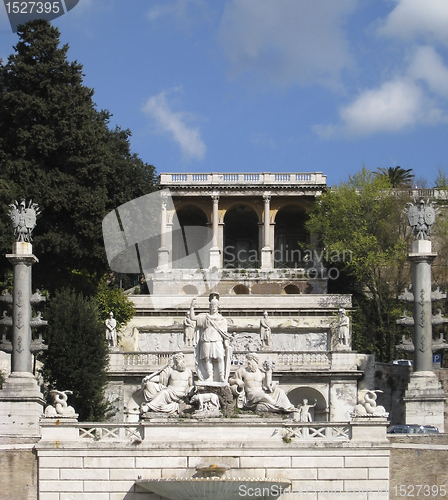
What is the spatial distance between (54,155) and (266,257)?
22.0 meters

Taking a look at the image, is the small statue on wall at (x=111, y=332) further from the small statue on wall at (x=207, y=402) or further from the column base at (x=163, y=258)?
the column base at (x=163, y=258)

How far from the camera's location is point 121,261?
160ft

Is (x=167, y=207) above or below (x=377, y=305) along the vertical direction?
above

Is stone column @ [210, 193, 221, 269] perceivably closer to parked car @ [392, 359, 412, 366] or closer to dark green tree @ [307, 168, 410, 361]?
dark green tree @ [307, 168, 410, 361]

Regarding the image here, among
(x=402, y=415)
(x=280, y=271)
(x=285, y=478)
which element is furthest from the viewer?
(x=280, y=271)

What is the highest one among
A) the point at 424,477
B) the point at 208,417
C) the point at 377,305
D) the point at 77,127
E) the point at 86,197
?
the point at 77,127

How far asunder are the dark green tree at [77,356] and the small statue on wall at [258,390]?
9.94 metres

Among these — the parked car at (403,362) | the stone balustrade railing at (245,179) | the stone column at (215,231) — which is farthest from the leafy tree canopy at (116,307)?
the stone balustrade railing at (245,179)

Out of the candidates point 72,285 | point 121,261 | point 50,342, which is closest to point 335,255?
point 121,261

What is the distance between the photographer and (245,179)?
6406cm

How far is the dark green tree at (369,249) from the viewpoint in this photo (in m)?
46.4

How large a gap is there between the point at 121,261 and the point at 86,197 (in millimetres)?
6626

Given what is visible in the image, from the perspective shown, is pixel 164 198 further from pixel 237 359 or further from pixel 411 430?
pixel 411 430

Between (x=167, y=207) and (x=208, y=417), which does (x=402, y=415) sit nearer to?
(x=208, y=417)
